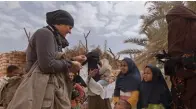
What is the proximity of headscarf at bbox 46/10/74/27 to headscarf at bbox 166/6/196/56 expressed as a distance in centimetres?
101

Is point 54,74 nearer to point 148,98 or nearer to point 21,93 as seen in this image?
point 21,93

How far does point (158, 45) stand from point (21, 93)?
32.8 ft

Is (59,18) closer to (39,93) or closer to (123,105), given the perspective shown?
(39,93)

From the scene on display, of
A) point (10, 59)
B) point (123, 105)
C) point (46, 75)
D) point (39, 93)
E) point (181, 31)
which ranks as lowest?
point (123, 105)


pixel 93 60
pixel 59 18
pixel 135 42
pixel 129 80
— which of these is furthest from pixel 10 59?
pixel 135 42

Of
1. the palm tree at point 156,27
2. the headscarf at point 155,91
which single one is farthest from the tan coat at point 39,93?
the palm tree at point 156,27

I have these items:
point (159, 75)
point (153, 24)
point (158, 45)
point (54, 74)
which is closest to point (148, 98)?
point (159, 75)

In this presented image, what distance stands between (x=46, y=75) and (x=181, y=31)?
4.46 ft

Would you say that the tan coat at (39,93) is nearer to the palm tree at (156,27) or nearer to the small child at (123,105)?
the small child at (123,105)

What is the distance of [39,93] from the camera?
2.67m

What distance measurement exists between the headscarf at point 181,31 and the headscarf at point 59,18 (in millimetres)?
1008

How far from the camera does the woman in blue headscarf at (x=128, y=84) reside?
4.59 m

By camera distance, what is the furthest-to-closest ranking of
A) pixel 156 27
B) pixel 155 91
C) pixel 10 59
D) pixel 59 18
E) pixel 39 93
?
pixel 156 27 → pixel 10 59 → pixel 155 91 → pixel 59 18 → pixel 39 93

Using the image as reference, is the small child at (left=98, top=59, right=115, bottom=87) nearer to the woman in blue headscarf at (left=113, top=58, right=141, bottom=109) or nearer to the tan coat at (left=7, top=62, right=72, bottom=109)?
the woman in blue headscarf at (left=113, top=58, right=141, bottom=109)
